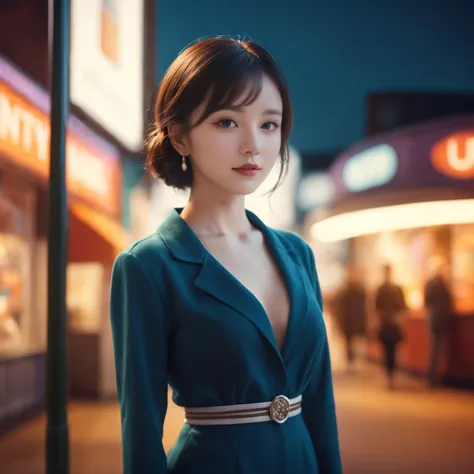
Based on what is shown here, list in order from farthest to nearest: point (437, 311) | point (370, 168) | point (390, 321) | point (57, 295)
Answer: point (370, 168)
point (390, 321)
point (437, 311)
point (57, 295)

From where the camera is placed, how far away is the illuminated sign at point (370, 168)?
10609 millimetres

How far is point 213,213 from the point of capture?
66.9 inches

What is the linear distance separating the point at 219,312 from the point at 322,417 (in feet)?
1.55

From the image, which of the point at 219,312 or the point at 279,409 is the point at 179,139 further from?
the point at 279,409

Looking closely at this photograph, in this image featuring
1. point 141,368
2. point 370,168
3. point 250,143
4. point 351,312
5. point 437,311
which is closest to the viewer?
point 141,368

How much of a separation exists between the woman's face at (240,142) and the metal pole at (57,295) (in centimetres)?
121

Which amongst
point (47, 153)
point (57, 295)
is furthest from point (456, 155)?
point (57, 295)

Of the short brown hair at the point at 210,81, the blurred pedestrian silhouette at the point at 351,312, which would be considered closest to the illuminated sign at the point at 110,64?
the blurred pedestrian silhouette at the point at 351,312

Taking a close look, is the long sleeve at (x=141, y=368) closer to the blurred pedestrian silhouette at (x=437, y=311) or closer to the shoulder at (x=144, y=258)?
the shoulder at (x=144, y=258)

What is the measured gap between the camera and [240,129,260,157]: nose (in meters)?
1.58

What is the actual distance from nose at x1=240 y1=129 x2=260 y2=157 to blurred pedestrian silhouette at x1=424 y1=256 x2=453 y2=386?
7.15 m

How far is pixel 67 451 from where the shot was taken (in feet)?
8.71

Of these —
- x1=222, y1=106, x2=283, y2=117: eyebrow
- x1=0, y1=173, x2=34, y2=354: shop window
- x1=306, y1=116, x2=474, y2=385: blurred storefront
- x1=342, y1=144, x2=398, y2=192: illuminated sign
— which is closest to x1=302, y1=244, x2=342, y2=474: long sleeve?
x1=222, y1=106, x2=283, y2=117: eyebrow

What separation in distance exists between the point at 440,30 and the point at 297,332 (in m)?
3.91
